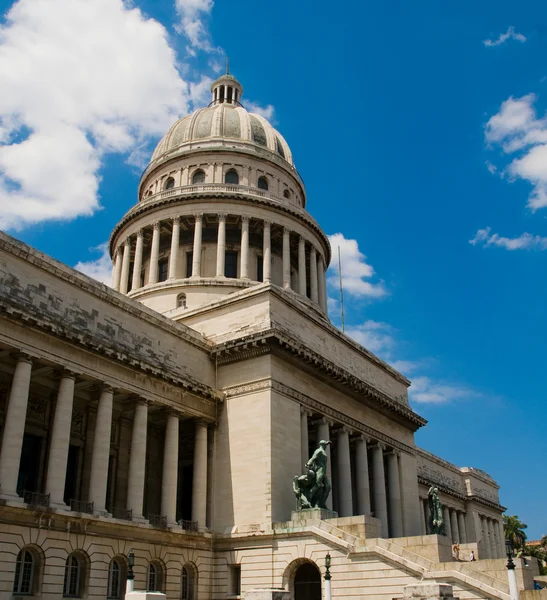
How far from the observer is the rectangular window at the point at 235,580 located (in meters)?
32.2

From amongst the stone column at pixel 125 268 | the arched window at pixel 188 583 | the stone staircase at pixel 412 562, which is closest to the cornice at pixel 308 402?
the stone staircase at pixel 412 562

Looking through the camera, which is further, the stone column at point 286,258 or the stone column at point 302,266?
the stone column at point 302,266

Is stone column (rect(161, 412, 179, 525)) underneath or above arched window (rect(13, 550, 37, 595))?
above

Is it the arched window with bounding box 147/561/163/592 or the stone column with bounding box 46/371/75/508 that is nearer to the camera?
the stone column with bounding box 46/371/75/508

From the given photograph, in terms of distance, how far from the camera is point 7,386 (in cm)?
2923

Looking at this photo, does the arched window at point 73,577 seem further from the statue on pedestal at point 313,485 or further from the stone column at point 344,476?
the stone column at point 344,476

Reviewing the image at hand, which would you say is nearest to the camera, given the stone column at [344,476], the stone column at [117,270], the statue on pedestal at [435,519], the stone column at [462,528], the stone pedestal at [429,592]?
the stone pedestal at [429,592]

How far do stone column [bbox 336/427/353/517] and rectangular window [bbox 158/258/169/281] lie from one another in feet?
71.5

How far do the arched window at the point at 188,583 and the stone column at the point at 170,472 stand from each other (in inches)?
90.5

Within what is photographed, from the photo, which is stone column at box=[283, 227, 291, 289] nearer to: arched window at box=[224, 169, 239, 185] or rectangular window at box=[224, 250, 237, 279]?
rectangular window at box=[224, 250, 237, 279]

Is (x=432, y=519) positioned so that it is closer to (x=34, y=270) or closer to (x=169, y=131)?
(x=34, y=270)

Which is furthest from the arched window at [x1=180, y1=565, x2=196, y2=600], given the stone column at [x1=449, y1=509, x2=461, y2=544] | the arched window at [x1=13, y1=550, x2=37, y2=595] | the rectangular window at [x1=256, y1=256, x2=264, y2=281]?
the stone column at [x1=449, y1=509, x2=461, y2=544]

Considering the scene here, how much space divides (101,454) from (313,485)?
9.64 meters

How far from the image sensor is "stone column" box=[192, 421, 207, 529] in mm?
33094
